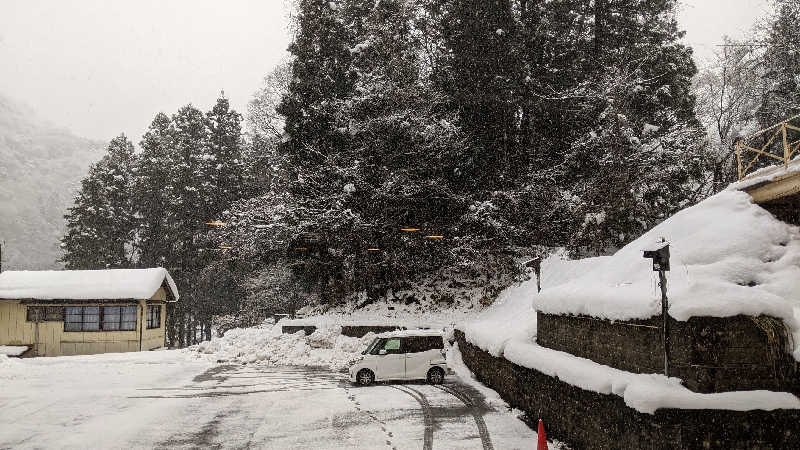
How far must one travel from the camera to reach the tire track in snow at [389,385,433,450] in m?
11.0

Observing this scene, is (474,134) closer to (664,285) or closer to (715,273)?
(715,273)

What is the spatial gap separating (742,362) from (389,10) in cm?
2634

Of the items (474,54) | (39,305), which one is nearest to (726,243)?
(474,54)

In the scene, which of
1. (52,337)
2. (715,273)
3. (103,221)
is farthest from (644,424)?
(103,221)

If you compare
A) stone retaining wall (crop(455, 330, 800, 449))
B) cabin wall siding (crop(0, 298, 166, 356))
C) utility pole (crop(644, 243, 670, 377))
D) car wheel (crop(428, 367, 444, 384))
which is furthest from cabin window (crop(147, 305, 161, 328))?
utility pole (crop(644, 243, 670, 377))

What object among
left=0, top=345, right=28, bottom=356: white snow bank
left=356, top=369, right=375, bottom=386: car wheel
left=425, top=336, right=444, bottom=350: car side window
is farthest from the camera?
left=0, top=345, right=28, bottom=356: white snow bank

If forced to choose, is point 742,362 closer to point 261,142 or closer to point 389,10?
point 389,10

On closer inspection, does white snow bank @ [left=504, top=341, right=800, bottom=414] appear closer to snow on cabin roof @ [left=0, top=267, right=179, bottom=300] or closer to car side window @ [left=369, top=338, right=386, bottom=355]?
car side window @ [left=369, top=338, right=386, bottom=355]

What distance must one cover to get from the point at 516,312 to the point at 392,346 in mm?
5624

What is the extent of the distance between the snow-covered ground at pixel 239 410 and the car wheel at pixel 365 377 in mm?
466

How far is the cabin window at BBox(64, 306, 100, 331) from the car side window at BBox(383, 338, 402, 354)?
2212cm

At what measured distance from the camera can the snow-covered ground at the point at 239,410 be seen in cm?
1157

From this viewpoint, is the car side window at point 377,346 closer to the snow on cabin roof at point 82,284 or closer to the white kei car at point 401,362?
the white kei car at point 401,362

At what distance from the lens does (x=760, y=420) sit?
709 cm
